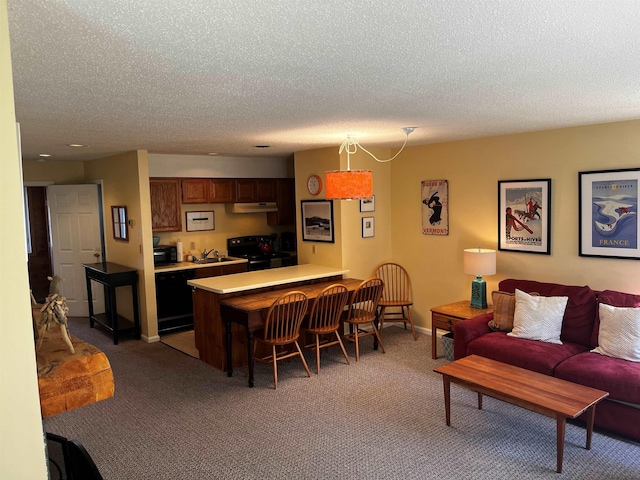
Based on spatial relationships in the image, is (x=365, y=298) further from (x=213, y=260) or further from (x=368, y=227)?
(x=213, y=260)

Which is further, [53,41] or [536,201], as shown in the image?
[536,201]

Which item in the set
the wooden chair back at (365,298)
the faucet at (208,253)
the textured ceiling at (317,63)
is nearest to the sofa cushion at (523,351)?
the wooden chair back at (365,298)

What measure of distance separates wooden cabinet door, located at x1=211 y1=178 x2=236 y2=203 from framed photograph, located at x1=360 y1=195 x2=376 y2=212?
7.03 feet

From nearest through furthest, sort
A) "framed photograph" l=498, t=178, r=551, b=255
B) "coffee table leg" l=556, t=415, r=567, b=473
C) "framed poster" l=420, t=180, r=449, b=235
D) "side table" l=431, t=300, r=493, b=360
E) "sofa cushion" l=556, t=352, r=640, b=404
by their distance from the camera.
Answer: "coffee table leg" l=556, t=415, r=567, b=473 < "sofa cushion" l=556, t=352, r=640, b=404 < "framed photograph" l=498, t=178, r=551, b=255 < "side table" l=431, t=300, r=493, b=360 < "framed poster" l=420, t=180, r=449, b=235

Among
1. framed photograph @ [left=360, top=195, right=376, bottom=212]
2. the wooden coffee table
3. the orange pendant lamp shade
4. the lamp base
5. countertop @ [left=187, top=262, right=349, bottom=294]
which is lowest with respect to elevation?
the wooden coffee table

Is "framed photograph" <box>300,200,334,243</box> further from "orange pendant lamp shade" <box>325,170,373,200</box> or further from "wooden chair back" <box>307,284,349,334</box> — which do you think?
"orange pendant lamp shade" <box>325,170,373,200</box>

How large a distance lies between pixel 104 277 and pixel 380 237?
351cm

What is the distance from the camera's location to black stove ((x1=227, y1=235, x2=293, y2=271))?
23.5 ft

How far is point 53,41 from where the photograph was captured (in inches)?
70.3

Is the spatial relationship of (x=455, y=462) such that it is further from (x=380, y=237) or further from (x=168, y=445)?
(x=380, y=237)

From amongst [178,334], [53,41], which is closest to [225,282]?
[178,334]

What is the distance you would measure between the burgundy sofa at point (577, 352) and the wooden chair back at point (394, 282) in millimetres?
1588

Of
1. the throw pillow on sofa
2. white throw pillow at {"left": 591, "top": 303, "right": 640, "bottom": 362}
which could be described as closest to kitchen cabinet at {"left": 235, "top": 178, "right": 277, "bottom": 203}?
the throw pillow on sofa

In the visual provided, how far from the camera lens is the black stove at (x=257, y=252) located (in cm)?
716
